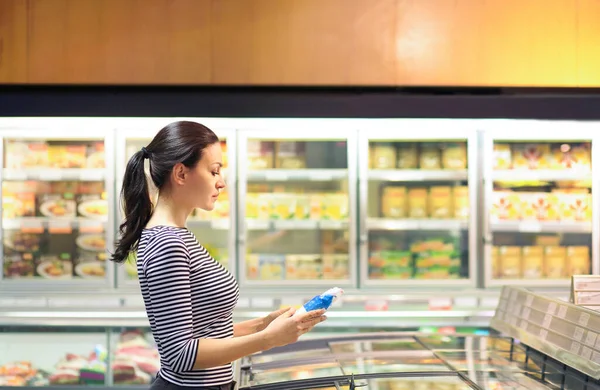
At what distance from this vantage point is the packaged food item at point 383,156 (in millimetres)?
4340

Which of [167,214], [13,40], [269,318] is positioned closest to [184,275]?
[167,214]

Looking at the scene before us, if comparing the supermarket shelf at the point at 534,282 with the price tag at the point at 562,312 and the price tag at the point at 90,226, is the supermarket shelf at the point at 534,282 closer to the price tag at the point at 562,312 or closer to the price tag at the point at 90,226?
the price tag at the point at 562,312

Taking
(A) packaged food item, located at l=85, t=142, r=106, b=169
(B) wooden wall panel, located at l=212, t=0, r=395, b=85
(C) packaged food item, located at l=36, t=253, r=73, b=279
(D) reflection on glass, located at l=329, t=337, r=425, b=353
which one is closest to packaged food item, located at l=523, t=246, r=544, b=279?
(B) wooden wall panel, located at l=212, t=0, r=395, b=85

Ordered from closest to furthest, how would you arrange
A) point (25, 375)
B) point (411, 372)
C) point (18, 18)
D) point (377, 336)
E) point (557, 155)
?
1. point (411, 372)
2. point (377, 336)
3. point (18, 18)
4. point (25, 375)
5. point (557, 155)

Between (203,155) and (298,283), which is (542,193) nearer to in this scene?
(298,283)

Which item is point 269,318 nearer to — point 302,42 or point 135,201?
point 135,201

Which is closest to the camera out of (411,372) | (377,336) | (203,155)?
(203,155)

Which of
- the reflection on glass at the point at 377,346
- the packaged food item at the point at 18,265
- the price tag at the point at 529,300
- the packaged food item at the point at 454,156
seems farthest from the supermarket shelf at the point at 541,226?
the packaged food item at the point at 18,265

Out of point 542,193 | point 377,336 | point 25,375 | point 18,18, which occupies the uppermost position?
point 18,18

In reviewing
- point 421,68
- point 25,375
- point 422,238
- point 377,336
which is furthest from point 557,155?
point 25,375

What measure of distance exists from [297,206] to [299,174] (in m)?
0.25

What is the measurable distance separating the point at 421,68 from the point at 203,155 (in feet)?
6.81

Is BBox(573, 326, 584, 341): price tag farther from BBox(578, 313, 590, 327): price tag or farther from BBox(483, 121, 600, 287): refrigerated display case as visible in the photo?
BBox(483, 121, 600, 287): refrigerated display case

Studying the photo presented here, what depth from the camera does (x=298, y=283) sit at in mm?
4105
